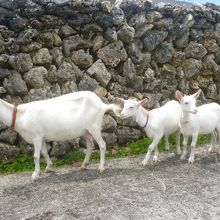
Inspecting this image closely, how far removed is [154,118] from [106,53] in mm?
1934

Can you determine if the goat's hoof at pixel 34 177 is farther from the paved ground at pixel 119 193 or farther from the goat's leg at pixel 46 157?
the goat's leg at pixel 46 157

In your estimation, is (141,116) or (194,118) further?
(194,118)

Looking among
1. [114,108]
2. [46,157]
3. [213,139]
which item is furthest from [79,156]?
[213,139]

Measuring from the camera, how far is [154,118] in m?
8.16

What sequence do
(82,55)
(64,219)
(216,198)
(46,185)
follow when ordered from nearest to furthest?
(64,219), (216,198), (46,185), (82,55)

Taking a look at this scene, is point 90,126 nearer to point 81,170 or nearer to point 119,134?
point 81,170

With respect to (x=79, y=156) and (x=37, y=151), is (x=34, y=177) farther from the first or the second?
(x=79, y=156)

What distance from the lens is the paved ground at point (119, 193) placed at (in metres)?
6.04

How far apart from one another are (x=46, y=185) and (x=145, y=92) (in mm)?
3800

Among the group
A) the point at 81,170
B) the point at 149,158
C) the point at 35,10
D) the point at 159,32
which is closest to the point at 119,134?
the point at 149,158

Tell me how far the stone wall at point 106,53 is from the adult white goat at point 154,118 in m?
1.37

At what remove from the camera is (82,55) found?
8961 millimetres

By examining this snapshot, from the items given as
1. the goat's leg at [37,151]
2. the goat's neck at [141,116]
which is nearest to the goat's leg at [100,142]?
the goat's neck at [141,116]

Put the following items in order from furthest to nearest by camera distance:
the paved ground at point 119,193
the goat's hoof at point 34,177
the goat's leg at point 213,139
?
the goat's leg at point 213,139
the goat's hoof at point 34,177
the paved ground at point 119,193
